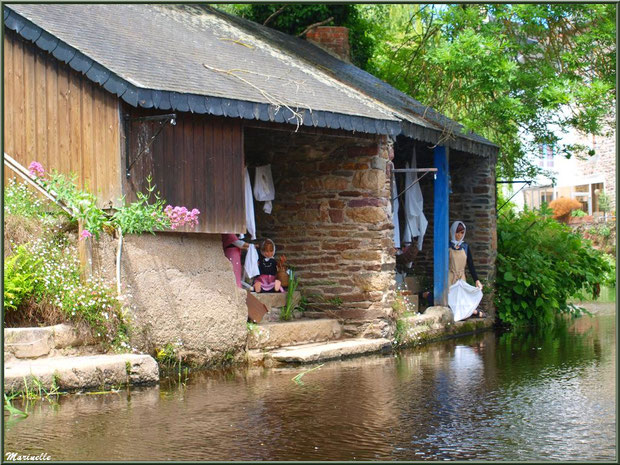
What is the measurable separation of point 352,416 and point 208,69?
5115 mm

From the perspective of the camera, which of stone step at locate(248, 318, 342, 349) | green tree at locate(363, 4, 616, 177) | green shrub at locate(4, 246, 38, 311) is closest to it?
green shrub at locate(4, 246, 38, 311)

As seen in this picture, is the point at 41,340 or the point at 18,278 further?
the point at 18,278

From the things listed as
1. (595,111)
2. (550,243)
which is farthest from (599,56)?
(550,243)

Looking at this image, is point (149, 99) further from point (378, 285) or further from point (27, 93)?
point (378, 285)

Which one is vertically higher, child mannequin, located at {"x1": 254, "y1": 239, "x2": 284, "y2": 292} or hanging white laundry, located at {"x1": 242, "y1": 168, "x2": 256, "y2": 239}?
hanging white laundry, located at {"x1": 242, "y1": 168, "x2": 256, "y2": 239}

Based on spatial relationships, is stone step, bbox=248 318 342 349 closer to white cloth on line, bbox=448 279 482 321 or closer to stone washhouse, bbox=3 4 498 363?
stone washhouse, bbox=3 4 498 363

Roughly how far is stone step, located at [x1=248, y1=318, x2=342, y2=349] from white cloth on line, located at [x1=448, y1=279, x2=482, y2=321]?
3249mm

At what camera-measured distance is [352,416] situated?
792 cm

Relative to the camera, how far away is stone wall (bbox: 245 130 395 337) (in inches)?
504

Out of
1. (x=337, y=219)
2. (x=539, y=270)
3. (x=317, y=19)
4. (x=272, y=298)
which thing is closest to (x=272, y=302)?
(x=272, y=298)

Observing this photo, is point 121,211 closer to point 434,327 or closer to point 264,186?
point 264,186

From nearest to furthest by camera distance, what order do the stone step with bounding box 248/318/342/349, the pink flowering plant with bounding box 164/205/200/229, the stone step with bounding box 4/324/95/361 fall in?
the stone step with bounding box 4/324/95/361 → the pink flowering plant with bounding box 164/205/200/229 → the stone step with bounding box 248/318/342/349

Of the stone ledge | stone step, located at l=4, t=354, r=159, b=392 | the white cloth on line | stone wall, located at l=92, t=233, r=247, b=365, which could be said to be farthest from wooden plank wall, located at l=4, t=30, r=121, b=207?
the white cloth on line

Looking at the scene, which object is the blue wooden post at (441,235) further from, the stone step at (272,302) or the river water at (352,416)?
the river water at (352,416)
